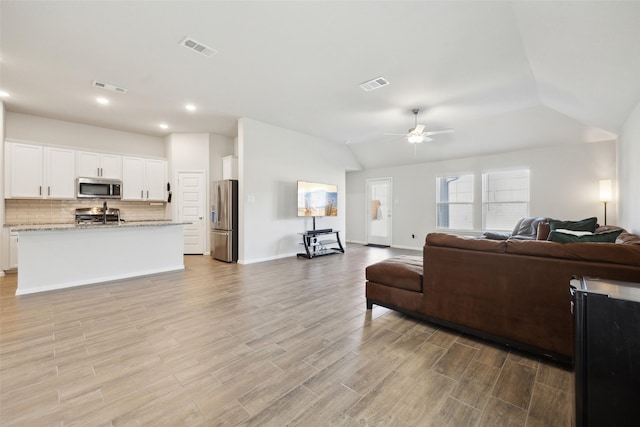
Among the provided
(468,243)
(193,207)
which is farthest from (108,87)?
(468,243)

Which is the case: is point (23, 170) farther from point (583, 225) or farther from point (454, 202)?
point (454, 202)

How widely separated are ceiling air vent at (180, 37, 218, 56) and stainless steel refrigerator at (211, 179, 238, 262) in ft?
9.48

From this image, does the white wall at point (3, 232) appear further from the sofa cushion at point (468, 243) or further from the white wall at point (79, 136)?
the sofa cushion at point (468, 243)

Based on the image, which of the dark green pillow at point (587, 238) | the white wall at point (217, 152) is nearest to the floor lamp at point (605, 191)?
the dark green pillow at point (587, 238)

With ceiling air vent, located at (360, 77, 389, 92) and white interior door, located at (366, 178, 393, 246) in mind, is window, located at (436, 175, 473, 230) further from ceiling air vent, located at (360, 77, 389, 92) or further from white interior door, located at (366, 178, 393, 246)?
ceiling air vent, located at (360, 77, 389, 92)

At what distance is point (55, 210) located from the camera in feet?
18.7

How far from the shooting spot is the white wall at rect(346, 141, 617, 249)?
5422 millimetres

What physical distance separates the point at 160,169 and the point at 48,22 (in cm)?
433

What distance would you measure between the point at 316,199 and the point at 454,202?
3.78m

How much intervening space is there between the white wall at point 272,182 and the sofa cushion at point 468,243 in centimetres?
407

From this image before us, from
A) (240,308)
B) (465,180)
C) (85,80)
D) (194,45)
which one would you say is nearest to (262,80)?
(194,45)

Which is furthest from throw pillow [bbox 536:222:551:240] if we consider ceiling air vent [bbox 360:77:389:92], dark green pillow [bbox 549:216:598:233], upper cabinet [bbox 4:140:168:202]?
upper cabinet [bbox 4:140:168:202]

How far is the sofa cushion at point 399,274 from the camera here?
2682mm

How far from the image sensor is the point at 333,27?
2.78 metres
